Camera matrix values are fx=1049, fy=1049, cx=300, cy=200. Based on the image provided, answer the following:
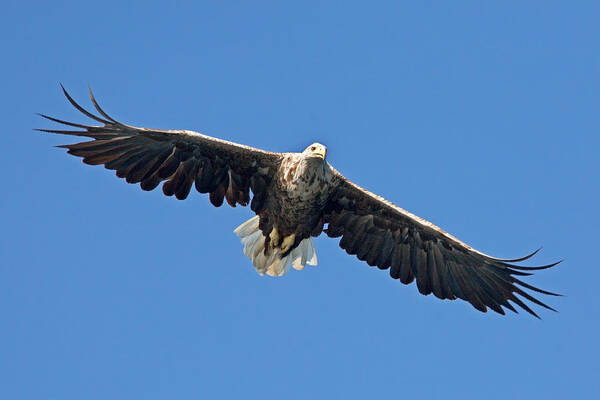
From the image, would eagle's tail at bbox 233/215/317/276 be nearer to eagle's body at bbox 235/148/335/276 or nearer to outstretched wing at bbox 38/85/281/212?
eagle's body at bbox 235/148/335/276

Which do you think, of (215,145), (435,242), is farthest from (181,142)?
(435,242)

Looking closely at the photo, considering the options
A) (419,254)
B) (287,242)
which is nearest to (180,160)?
(287,242)

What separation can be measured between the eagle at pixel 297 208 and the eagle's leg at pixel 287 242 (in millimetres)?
15

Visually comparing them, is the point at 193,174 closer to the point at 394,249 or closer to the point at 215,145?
the point at 215,145

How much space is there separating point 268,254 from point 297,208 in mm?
1215

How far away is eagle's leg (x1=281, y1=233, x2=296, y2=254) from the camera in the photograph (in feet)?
42.0

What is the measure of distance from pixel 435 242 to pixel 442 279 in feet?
1.60

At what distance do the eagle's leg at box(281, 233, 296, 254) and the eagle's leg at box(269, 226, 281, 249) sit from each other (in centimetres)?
8

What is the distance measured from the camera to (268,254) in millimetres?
13164

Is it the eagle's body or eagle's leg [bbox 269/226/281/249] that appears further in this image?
eagle's leg [bbox 269/226/281/249]

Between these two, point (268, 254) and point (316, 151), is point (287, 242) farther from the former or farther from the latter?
point (316, 151)

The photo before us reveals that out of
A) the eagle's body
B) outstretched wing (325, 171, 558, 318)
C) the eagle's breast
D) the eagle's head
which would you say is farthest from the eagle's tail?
the eagle's head

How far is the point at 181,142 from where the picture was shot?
1207 cm

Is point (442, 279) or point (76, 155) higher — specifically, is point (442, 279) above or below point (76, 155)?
above
